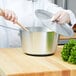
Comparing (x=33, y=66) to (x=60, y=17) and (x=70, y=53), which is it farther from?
(x=60, y=17)

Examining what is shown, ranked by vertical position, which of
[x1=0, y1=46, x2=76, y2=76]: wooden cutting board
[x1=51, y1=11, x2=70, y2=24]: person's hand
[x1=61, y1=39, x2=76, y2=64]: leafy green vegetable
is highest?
[x1=51, y1=11, x2=70, y2=24]: person's hand

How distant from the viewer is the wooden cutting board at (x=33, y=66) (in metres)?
0.84

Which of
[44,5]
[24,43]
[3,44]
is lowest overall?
[3,44]

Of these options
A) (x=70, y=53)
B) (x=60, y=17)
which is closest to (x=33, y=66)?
(x=70, y=53)

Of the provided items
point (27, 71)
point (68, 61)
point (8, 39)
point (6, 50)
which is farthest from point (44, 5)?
point (27, 71)

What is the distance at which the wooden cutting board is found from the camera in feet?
2.76

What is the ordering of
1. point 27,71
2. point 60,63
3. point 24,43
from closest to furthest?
point 27,71, point 60,63, point 24,43

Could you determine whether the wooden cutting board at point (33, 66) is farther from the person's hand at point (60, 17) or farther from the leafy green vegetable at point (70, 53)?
the person's hand at point (60, 17)

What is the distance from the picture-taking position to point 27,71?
33.1 inches

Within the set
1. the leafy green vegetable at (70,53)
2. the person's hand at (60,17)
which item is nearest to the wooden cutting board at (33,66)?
the leafy green vegetable at (70,53)

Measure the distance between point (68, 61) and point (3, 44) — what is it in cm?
66

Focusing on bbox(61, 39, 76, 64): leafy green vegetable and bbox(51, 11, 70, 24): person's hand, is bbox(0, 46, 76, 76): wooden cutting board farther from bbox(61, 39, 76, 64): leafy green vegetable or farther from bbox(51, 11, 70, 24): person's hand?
bbox(51, 11, 70, 24): person's hand

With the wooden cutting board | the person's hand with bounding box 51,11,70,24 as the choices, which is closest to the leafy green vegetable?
the wooden cutting board

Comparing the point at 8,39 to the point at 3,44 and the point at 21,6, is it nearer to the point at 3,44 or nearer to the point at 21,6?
the point at 3,44
